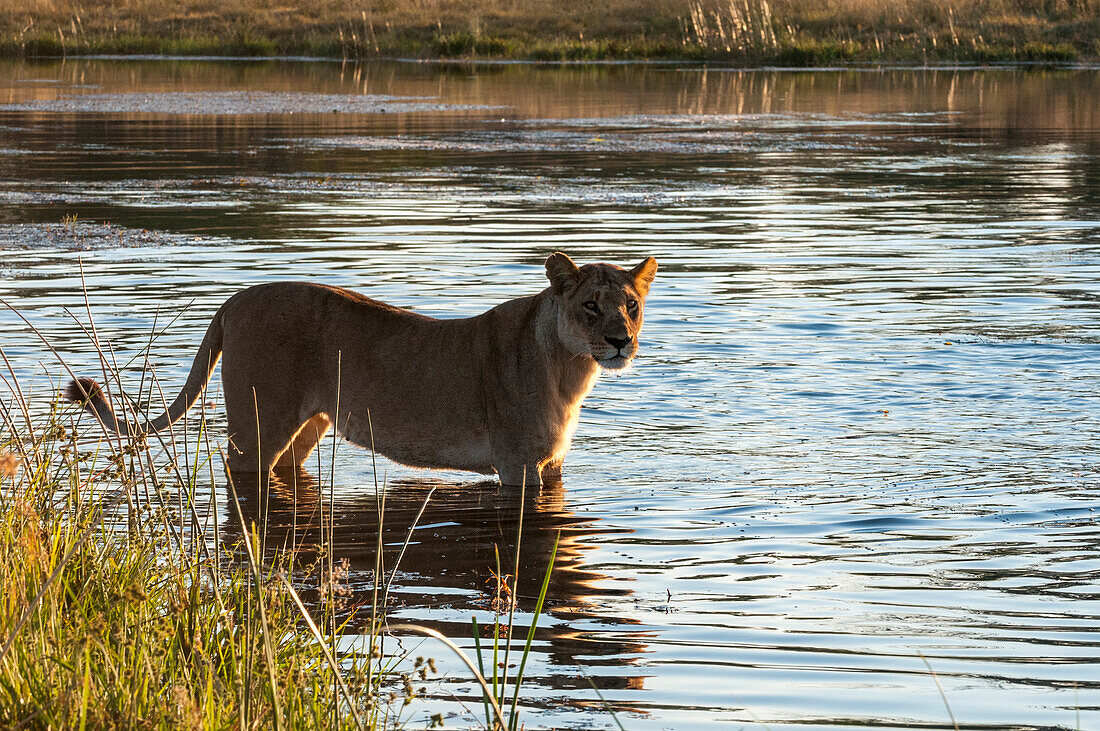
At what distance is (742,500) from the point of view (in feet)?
25.2

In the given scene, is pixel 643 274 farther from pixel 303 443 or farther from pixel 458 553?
pixel 303 443

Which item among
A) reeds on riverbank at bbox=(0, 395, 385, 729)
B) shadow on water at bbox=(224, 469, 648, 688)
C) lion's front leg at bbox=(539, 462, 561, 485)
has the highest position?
reeds on riverbank at bbox=(0, 395, 385, 729)

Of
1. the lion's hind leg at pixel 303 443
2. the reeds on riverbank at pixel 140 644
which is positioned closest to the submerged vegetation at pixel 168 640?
the reeds on riverbank at pixel 140 644

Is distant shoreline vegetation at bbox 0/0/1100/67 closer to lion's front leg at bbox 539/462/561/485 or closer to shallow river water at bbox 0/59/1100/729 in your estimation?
shallow river water at bbox 0/59/1100/729

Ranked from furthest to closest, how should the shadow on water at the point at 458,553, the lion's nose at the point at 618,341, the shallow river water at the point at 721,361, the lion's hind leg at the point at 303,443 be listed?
the lion's hind leg at the point at 303,443
the lion's nose at the point at 618,341
the shadow on water at the point at 458,553
the shallow river water at the point at 721,361

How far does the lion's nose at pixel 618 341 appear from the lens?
22.7 ft

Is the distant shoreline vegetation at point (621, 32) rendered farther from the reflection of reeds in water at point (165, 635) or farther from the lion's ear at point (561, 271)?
the reflection of reeds in water at point (165, 635)

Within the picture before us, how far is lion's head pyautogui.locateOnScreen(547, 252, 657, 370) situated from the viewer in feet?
22.8

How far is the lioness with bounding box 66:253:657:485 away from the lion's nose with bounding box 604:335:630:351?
0.28 meters

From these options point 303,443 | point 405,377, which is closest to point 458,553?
point 405,377

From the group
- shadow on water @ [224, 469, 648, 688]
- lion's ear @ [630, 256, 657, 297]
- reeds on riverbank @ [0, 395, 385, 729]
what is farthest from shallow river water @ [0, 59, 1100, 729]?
lion's ear @ [630, 256, 657, 297]

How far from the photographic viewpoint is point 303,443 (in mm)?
8125

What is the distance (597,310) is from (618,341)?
0.20 metres

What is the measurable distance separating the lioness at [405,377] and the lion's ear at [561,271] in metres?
0.10
